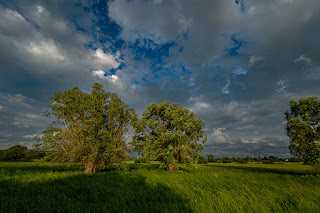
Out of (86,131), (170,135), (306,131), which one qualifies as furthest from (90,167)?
(306,131)

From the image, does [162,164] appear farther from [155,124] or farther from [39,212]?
[39,212]

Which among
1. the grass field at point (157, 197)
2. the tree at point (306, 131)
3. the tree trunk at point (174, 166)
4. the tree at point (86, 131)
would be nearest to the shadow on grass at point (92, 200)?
the grass field at point (157, 197)

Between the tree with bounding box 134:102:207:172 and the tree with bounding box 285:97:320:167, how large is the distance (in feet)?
47.8

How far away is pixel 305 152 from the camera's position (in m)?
22.0

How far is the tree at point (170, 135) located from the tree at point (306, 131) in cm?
1456

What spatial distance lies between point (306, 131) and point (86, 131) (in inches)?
1389

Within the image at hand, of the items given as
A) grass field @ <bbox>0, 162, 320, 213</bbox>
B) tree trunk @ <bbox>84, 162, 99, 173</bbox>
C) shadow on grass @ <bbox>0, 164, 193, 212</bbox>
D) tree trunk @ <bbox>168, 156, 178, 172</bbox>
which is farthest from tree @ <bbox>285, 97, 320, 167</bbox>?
tree trunk @ <bbox>84, 162, 99, 173</bbox>

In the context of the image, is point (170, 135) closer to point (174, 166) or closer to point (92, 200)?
point (174, 166)

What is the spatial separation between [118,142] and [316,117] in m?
33.3

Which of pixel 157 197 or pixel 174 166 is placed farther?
pixel 174 166

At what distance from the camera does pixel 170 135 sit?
23.1 m

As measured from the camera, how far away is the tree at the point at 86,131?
19.5 m

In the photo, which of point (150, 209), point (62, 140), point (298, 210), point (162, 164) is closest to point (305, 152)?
point (162, 164)

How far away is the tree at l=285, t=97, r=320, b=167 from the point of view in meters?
21.4
